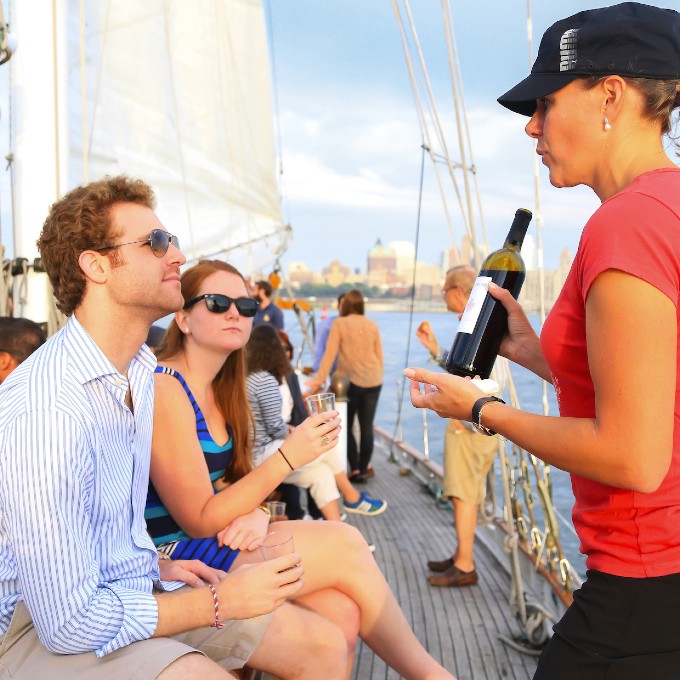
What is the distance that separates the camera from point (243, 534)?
6.61 feet

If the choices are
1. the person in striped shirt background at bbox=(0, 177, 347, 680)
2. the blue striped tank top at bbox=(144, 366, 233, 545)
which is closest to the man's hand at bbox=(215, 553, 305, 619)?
the person in striped shirt background at bbox=(0, 177, 347, 680)

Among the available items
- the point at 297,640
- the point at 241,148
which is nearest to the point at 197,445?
the point at 297,640

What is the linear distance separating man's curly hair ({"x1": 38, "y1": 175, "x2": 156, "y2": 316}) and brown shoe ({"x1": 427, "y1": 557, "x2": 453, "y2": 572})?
2.76 metres

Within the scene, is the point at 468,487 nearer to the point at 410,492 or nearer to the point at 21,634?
the point at 410,492

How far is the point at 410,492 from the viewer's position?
5.97 m

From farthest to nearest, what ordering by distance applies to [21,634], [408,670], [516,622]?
[516,622] → [408,670] → [21,634]

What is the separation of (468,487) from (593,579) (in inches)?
102

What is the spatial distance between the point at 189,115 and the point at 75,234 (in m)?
6.57

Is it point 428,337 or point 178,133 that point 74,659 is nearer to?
point 428,337

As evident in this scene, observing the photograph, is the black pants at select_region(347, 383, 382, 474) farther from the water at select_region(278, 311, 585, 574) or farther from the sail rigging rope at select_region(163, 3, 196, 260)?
the sail rigging rope at select_region(163, 3, 196, 260)

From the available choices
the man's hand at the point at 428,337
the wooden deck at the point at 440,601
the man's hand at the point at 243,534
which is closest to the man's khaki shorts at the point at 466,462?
the wooden deck at the point at 440,601

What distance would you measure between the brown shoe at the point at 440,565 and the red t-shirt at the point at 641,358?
9.07ft

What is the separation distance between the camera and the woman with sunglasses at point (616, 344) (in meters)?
1.03

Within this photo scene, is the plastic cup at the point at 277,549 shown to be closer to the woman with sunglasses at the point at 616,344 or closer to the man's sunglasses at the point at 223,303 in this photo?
the woman with sunglasses at the point at 616,344
